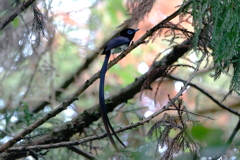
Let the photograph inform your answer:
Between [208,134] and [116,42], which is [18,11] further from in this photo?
[208,134]

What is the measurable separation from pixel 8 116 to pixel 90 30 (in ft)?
6.00

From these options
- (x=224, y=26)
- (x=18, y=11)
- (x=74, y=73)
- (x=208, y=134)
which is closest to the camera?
(x=208, y=134)

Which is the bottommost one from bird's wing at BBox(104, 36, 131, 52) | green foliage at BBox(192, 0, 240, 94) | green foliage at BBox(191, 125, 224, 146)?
green foliage at BBox(191, 125, 224, 146)

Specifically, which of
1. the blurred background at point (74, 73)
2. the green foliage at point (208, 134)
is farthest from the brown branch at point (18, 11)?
the green foliage at point (208, 134)

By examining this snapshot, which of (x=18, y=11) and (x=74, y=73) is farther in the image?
(x=74, y=73)

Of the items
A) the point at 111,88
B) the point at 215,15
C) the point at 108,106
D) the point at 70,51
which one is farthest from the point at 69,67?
the point at 215,15

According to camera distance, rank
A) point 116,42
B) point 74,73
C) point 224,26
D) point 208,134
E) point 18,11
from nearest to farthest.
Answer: point 208,134 < point 224,26 < point 18,11 < point 116,42 < point 74,73

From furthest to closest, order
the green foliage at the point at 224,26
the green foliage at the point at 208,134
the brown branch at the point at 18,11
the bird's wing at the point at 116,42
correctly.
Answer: the bird's wing at the point at 116,42, the brown branch at the point at 18,11, the green foliage at the point at 224,26, the green foliage at the point at 208,134

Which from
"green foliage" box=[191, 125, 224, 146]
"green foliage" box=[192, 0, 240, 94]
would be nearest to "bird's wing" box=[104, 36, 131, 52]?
"green foliage" box=[192, 0, 240, 94]

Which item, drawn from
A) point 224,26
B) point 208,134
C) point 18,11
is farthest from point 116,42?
point 208,134

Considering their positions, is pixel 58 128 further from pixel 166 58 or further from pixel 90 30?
pixel 90 30

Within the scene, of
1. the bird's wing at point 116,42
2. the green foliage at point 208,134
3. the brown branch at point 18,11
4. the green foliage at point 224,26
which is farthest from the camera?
the bird's wing at point 116,42

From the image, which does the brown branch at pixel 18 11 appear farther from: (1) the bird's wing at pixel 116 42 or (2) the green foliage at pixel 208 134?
(2) the green foliage at pixel 208 134

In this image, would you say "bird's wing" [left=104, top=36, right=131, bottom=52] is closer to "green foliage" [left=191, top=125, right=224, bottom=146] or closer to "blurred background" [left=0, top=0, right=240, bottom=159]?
"blurred background" [left=0, top=0, right=240, bottom=159]
